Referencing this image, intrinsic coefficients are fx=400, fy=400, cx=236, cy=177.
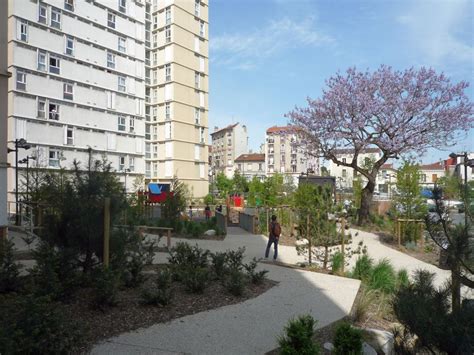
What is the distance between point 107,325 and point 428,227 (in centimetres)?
434

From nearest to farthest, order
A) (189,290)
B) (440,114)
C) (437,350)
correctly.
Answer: (437,350) < (189,290) < (440,114)

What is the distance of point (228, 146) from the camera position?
115 meters

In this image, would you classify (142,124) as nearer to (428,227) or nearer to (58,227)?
(58,227)

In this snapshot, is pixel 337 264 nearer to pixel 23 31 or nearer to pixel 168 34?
pixel 23 31

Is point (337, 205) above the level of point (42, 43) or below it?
below

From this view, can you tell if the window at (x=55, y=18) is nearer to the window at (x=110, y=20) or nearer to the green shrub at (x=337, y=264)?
the window at (x=110, y=20)

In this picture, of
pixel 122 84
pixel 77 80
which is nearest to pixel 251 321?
pixel 77 80

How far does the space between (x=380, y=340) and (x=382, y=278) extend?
4.15 m

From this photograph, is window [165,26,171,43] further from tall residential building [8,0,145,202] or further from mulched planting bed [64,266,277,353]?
mulched planting bed [64,266,277,353]

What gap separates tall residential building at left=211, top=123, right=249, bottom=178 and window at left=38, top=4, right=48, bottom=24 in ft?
248

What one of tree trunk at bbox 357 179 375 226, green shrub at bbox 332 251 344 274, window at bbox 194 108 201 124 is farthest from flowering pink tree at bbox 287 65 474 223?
window at bbox 194 108 201 124

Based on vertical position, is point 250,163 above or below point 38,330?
above

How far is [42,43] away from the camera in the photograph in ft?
125

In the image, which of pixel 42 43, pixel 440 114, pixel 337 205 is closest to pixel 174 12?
pixel 42 43
